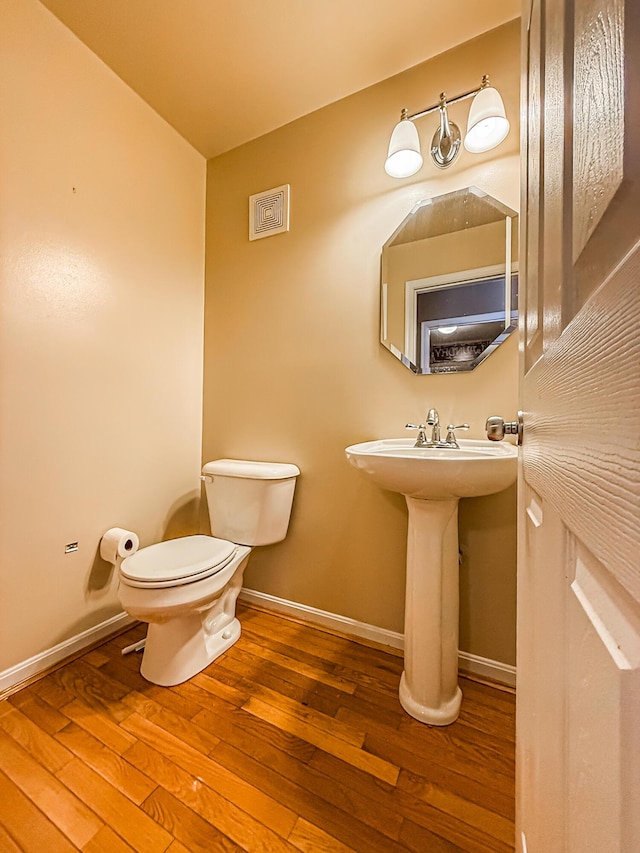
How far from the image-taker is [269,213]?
177 cm

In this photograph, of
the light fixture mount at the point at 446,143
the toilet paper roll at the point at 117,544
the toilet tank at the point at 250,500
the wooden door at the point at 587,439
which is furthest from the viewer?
the toilet tank at the point at 250,500

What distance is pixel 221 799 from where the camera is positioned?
896mm

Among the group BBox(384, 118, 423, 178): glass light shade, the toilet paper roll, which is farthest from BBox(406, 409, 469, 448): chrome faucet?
the toilet paper roll

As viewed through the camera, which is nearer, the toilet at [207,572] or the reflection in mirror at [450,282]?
the toilet at [207,572]

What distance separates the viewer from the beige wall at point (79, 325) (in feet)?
4.08

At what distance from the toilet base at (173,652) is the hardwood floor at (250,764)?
0.12 ft

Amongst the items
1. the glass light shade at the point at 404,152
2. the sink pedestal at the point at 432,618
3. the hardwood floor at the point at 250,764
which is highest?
the glass light shade at the point at 404,152

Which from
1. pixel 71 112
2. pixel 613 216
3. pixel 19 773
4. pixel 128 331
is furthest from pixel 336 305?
pixel 19 773

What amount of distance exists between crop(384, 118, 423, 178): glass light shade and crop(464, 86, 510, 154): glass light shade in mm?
185

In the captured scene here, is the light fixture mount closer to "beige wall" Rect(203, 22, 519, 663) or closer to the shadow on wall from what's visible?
"beige wall" Rect(203, 22, 519, 663)

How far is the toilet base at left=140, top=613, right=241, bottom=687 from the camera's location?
1280mm

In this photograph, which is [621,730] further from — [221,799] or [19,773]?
[19,773]

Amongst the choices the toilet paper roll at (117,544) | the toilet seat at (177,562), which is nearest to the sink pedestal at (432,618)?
the toilet seat at (177,562)

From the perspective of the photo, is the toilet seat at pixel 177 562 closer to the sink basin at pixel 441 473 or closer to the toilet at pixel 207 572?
the toilet at pixel 207 572
